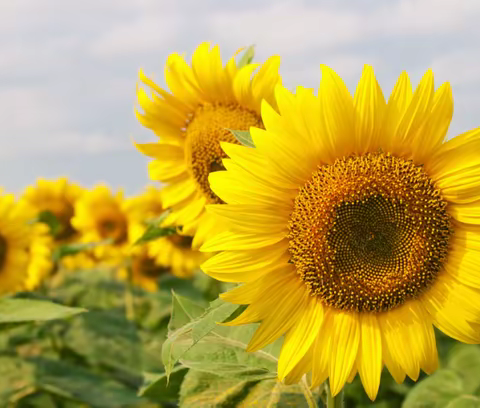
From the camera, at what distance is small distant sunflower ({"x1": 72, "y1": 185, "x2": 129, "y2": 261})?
6.42m

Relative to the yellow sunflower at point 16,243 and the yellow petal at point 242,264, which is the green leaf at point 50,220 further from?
the yellow petal at point 242,264

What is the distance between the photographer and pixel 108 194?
6.72 meters

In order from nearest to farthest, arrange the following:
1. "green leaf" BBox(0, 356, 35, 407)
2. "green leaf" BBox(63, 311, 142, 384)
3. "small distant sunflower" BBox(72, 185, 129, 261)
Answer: "green leaf" BBox(0, 356, 35, 407) < "green leaf" BBox(63, 311, 142, 384) < "small distant sunflower" BBox(72, 185, 129, 261)

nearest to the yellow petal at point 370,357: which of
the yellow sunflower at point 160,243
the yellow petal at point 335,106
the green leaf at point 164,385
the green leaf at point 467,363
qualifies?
the yellow petal at point 335,106

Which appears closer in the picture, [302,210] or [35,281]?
[302,210]

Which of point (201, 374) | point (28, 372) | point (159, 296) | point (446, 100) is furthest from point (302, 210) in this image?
point (159, 296)

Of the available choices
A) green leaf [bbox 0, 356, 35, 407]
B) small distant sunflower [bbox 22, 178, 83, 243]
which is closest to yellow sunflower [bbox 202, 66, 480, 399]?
green leaf [bbox 0, 356, 35, 407]

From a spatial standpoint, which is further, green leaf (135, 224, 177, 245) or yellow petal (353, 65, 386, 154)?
green leaf (135, 224, 177, 245)

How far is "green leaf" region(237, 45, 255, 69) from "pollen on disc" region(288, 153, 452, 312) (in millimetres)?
845

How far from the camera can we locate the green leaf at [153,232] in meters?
2.86

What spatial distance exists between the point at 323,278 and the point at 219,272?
0.31 meters

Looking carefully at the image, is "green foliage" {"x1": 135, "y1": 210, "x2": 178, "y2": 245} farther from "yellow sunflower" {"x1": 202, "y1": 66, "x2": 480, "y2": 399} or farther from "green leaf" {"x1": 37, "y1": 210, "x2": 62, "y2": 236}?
"green leaf" {"x1": 37, "y1": 210, "x2": 62, "y2": 236}

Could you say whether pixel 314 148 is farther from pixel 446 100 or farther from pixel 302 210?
pixel 446 100

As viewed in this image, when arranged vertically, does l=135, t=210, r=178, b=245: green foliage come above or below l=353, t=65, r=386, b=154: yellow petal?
below
